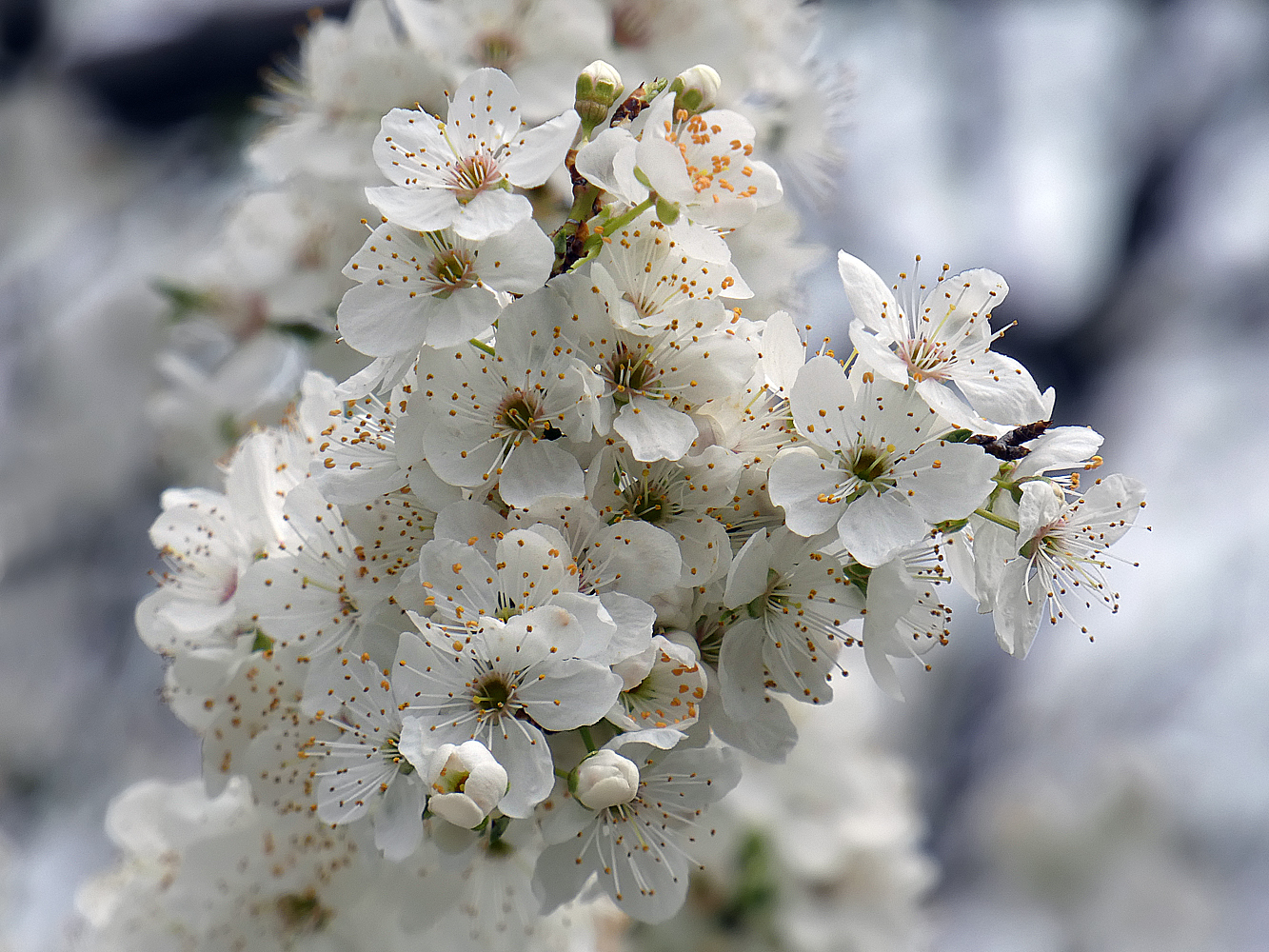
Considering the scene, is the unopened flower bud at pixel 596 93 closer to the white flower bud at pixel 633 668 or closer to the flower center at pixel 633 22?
the white flower bud at pixel 633 668

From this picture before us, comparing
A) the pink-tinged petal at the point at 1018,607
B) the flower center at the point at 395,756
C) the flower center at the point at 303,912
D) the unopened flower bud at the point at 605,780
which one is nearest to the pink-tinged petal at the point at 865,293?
the pink-tinged petal at the point at 1018,607

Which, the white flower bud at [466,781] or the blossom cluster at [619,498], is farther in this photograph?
the blossom cluster at [619,498]

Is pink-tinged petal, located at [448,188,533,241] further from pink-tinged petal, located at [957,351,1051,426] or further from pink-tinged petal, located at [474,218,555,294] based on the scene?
pink-tinged petal, located at [957,351,1051,426]

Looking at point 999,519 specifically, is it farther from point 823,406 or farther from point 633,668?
point 633,668

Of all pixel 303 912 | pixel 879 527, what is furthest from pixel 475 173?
pixel 303 912

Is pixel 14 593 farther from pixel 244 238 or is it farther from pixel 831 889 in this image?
pixel 831 889

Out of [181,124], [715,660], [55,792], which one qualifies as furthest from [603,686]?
[55,792]

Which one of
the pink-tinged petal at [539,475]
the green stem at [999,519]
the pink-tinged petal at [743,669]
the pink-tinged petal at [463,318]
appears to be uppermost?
the pink-tinged petal at [463,318]
